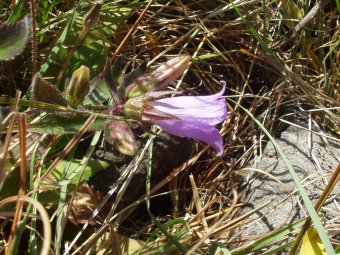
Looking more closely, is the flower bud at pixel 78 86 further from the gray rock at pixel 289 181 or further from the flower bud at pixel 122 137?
the gray rock at pixel 289 181

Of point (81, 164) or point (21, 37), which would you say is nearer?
point (21, 37)

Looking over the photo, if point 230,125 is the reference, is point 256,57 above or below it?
above

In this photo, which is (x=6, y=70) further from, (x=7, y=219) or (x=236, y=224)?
(x=236, y=224)

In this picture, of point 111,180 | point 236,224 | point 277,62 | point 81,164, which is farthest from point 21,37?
point 277,62

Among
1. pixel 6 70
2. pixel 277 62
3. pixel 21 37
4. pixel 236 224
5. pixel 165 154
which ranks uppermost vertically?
pixel 21 37

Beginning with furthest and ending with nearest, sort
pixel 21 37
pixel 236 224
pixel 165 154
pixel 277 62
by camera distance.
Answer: pixel 277 62, pixel 165 154, pixel 236 224, pixel 21 37

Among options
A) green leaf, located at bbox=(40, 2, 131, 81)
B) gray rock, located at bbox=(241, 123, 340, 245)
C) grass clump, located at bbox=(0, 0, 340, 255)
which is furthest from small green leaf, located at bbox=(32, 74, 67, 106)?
gray rock, located at bbox=(241, 123, 340, 245)

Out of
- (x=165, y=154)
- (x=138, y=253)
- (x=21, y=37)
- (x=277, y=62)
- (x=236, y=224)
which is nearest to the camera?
(x=21, y=37)

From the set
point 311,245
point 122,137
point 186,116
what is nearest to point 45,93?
point 122,137
